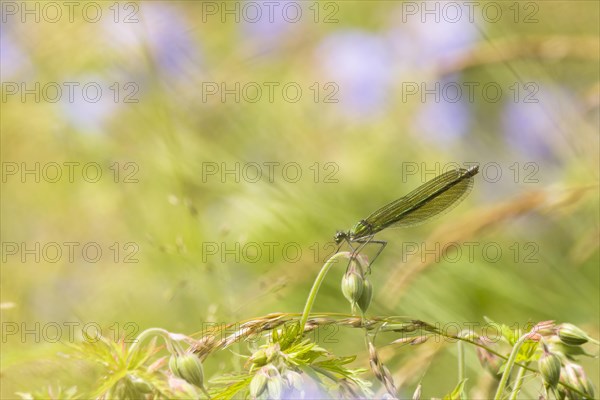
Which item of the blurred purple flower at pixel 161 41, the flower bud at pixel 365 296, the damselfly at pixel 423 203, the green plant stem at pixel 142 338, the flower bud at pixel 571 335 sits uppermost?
the blurred purple flower at pixel 161 41

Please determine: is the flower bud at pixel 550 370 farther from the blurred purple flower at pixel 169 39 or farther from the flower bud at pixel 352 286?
the blurred purple flower at pixel 169 39

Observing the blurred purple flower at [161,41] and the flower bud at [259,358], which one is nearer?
the flower bud at [259,358]

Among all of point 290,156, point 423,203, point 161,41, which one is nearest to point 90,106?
point 161,41

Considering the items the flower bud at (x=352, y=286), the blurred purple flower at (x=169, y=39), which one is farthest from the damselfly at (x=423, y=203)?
the blurred purple flower at (x=169, y=39)

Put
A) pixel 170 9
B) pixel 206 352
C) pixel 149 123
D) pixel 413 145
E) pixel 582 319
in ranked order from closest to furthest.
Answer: pixel 206 352, pixel 582 319, pixel 149 123, pixel 413 145, pixel 170 9

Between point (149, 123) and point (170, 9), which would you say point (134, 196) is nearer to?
point (149, 123)

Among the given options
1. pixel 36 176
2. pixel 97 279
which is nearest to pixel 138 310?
pixel 97 279

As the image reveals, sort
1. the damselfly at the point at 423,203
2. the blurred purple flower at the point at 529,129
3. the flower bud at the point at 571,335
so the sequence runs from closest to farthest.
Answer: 1. the flower bud at the point at 571,335
2. the damselfly at the point at 423,203
3. the blurred purple flower at the point at 529,129
